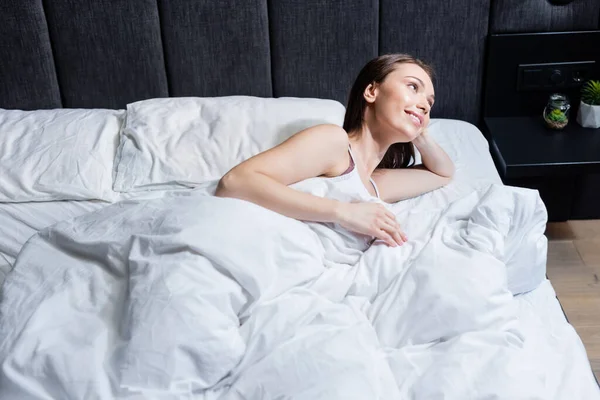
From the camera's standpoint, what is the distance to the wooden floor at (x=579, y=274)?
191cm

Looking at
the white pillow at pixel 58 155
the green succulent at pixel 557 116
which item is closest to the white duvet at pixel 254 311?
the white pillow at pixel 58 155

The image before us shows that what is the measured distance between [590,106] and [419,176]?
0.64m

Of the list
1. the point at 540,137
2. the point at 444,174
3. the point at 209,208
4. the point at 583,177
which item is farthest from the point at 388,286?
the point at 583,177

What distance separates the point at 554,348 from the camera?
1355mm

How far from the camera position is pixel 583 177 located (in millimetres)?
2223

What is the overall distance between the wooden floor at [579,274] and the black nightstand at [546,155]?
72 millimetres

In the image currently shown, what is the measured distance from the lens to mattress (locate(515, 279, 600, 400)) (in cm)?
125

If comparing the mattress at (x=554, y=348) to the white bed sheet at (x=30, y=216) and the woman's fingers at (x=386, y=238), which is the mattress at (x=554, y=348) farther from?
the white bed sheet at (x=30, y=216)

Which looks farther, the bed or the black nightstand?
the black nightstand

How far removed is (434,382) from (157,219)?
23.3 inches

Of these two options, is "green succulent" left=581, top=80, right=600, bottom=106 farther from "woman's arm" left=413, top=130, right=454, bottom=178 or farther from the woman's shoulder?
the woman's shoulder

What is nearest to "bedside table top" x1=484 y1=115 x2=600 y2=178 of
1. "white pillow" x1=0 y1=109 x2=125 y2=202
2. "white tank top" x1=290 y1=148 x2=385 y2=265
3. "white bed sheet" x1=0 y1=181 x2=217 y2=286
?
"white tank top" x1=290 y1=148 x2=385 y2=265

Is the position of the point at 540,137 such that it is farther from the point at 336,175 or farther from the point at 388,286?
the point at 388,286

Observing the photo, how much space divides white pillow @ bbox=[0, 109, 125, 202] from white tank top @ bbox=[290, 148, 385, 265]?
56 centimetres
